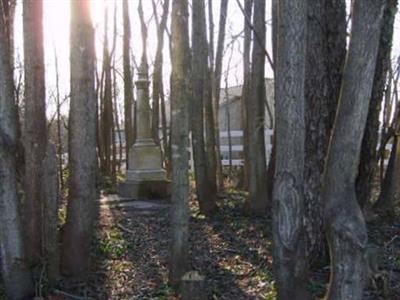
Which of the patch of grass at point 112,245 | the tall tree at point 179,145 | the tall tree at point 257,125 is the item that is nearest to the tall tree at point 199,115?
the tall tree at point 257,125

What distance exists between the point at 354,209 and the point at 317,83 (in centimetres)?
227

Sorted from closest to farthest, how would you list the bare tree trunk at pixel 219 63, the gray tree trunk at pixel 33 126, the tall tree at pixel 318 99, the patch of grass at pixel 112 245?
1. the gray tree trunk at pixel 33 126
2. the tall tree at pixel 318 99
3. the patch of grass at pixel 112 245
4. the bare tree trunk at pixel 219 63

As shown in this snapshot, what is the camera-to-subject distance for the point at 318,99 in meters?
6.12

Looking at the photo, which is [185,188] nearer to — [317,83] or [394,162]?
[317,83]

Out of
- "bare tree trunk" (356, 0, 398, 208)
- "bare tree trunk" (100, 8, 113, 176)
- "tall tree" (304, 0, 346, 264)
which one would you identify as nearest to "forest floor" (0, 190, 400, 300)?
"tall tree" (304, 0, 346, 264)

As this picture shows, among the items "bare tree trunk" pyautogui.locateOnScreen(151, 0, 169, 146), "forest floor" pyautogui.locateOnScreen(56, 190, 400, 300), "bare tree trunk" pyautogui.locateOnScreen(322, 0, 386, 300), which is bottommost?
"forest floor" pyautogui.locateOnScreen(56, 190, 400, 300)

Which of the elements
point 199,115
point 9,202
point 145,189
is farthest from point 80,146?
point 145,189

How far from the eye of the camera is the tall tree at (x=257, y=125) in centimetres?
991

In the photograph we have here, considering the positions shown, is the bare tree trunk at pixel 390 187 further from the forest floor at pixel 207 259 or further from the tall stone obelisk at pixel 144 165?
the tall stone obelisk at pixel 144 165

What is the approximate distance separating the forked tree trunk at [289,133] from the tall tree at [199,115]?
5.39 m

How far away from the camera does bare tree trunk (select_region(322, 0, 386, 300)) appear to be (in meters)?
4.06

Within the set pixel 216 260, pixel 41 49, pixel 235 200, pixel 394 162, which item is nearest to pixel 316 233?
pixel 216 260

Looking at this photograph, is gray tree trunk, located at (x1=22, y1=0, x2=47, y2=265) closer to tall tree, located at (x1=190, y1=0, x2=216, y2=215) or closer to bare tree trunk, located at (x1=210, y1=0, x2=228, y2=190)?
tall tree, located at (x1=190, y1=0, x2=216, y2=215)

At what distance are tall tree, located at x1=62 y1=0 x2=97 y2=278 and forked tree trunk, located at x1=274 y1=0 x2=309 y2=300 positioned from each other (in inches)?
84.8
